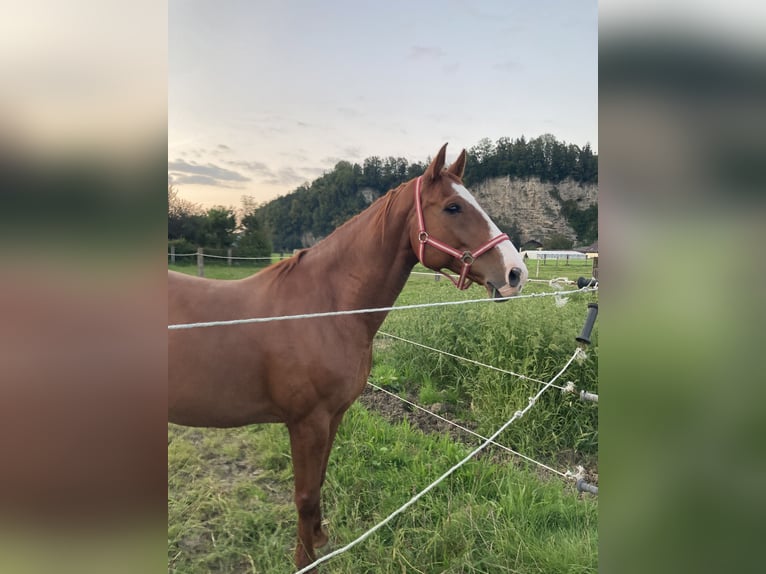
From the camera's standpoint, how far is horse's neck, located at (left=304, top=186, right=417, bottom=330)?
5.68 feet

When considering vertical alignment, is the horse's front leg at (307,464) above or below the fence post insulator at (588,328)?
below

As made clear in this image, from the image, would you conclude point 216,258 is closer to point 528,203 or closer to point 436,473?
point 436,473

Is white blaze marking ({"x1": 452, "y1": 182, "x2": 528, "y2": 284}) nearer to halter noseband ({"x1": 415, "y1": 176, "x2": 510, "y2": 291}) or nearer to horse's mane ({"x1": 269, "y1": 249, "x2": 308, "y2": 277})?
halter noseband ({"x1": 415, "y1": 176, "x2": 510, "y2": 291})

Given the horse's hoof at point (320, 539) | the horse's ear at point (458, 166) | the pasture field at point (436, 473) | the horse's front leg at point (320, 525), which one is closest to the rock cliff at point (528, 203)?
the pasture field at point (436, 473)

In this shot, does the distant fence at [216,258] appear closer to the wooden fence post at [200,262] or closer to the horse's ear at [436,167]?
the wooden fence post at [200,262]

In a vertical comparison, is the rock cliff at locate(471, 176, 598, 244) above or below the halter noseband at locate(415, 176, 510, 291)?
above

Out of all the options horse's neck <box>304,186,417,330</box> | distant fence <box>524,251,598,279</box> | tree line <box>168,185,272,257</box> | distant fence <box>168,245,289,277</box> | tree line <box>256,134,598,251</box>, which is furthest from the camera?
distant fence <box>524,251,598,279</box>

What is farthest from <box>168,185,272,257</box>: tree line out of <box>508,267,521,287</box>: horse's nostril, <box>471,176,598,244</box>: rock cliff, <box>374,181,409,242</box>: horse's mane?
<box>471,176,598,244</box>: rock cliff

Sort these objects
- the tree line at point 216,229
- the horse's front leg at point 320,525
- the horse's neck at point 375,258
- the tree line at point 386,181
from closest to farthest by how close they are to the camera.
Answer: the tree line at point 216,229 → the horse's neck at point 375,258 → the horse's front leg at point 320,525 → the tree line at point 386,181

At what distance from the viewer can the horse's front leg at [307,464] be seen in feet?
5.49

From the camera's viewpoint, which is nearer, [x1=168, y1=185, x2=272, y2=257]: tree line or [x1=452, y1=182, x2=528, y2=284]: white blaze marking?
[x1=168, y1=185, x2=272, y2=257]: tree line

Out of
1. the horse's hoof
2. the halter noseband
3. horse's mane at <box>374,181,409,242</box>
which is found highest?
horse's mane at <box>374,181,409,242</box>
